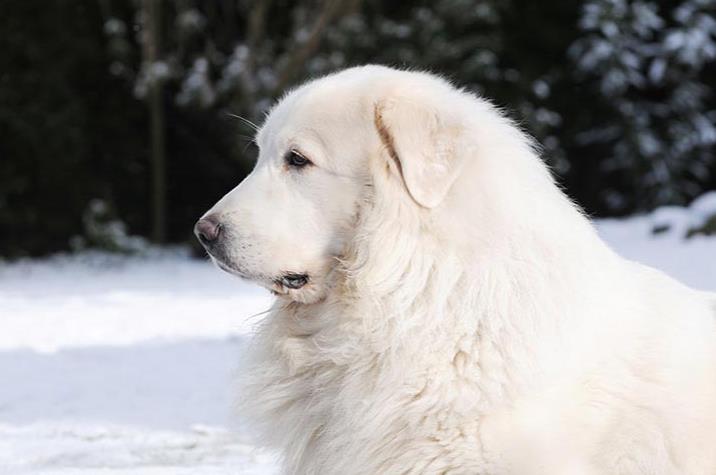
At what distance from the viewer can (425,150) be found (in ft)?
9.59

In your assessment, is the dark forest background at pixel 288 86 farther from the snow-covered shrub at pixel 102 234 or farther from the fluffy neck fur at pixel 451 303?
the fluffy neck fur at pixel 451 303

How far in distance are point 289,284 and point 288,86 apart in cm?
1092

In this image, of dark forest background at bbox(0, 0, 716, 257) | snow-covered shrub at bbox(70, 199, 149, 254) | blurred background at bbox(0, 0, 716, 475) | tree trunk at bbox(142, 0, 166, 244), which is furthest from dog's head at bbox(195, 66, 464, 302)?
tree trunk at bbox(142, 0, 166, 244)

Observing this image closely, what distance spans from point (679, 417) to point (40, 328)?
19.5ft

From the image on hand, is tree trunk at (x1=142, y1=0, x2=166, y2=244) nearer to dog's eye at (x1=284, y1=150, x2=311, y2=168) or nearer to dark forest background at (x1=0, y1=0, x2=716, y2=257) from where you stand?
dark forest background at (x1=0, y1=0, x2=716, y2=257)

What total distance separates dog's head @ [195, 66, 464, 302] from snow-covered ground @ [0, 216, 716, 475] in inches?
23.6

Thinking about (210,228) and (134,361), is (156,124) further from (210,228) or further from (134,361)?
(210,228)

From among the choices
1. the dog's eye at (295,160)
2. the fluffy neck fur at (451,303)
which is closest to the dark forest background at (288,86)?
the dog's eye at (295,160)

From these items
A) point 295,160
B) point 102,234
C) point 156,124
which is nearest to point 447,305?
point 295,160

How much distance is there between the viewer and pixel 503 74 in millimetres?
14445

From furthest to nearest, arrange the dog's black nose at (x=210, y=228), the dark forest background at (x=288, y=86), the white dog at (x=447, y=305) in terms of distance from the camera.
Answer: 1. the dark forest background at (x=288, y=86)
2. the dog's black nose at (x=210, y=228)
3. the white dog at (x=447, y=305)

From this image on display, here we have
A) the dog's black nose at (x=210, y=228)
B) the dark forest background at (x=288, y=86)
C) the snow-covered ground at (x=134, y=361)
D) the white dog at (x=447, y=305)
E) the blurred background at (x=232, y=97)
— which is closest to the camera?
the white dog at (x=447, y=305)

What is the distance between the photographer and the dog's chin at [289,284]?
3043 mm

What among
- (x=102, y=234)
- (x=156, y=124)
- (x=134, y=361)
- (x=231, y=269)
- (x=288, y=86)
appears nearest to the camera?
(x=231, y=269)
